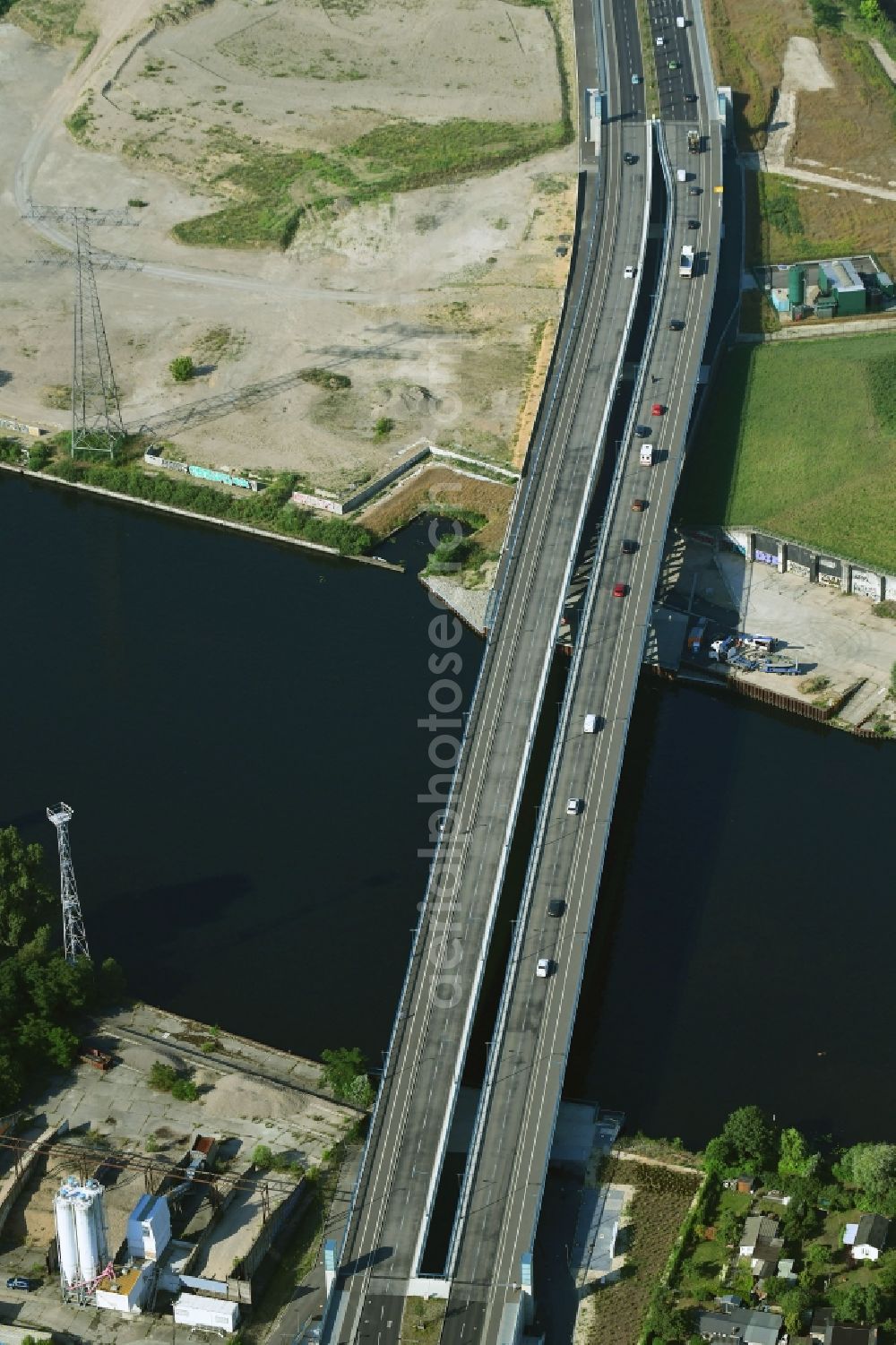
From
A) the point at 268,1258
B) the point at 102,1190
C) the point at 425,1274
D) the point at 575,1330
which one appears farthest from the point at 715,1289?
the point at 102,1190

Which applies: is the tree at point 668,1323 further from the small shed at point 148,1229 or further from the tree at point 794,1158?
the small shed at point 148,1229

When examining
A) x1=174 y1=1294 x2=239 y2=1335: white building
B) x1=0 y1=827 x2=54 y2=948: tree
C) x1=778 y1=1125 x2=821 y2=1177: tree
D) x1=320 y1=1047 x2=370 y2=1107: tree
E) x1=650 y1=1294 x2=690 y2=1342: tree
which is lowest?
x1=174 y1=1294 x2=239 y2=1335: white building

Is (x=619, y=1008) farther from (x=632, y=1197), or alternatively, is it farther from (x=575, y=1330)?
(x=575, y=1330)

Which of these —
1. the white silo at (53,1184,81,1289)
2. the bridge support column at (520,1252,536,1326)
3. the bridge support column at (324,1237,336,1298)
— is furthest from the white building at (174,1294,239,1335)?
the bridge support column at (520,1252,536,1326)

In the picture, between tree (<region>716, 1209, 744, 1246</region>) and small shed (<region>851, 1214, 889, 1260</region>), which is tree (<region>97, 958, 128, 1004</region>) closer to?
tree (<region>716, 1209, 744, 1246</region>)

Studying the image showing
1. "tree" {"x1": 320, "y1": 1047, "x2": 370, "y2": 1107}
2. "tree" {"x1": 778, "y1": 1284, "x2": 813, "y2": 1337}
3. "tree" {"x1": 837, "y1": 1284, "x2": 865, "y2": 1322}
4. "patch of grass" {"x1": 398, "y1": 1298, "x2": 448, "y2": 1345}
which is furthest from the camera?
"tree" {"x1": 320, "y1": 1047, "x2": 370, "y2": 1107}

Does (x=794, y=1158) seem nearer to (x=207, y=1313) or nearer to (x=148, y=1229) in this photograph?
(x=207, y=1313)
